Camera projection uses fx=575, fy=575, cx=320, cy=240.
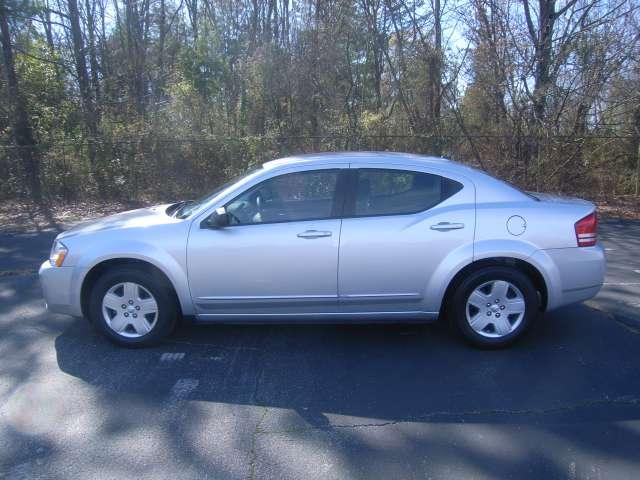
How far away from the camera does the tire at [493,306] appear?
4.62 m

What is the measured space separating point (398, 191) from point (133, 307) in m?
2.39

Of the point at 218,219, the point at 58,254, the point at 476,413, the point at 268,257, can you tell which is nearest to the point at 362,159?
the point at 268,257

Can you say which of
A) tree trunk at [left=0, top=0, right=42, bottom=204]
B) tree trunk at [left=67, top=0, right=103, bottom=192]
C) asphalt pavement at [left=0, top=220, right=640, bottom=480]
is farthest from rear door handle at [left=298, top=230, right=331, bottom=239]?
tree trunk at [left=0, top=0, right=42, bottom=204]

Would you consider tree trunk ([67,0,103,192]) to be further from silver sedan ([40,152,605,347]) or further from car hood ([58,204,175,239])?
silver sedan ([40,152,605,347])

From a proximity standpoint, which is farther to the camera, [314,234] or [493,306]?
[493,306]

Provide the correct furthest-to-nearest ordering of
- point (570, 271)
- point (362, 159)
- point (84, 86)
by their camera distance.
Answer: point (84, 86) → point (362, 159) → point (570, 271)

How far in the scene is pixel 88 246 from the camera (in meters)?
4.67

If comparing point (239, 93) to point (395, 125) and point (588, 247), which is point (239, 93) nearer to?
point (395, 125)

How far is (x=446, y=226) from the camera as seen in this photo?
4590mm

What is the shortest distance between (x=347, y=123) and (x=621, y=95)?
6582mm

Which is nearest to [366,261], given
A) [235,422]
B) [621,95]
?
[235,422]

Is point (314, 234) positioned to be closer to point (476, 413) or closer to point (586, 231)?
point (476, 413)

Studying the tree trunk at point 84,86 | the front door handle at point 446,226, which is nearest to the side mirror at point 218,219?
the front door handle at point 446,226

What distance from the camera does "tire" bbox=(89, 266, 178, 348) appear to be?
4.66 meters
